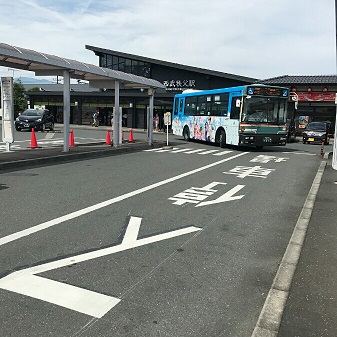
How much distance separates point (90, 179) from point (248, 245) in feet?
18.0

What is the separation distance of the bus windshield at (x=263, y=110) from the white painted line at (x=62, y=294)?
14.6 m

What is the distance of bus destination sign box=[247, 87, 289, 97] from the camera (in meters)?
16.7

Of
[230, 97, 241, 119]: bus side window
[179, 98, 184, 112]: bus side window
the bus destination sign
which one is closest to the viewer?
the bus destination sign

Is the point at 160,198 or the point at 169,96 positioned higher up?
the point at 169,96

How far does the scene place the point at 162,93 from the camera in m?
36.9

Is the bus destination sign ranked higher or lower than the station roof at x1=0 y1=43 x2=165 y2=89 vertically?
lower

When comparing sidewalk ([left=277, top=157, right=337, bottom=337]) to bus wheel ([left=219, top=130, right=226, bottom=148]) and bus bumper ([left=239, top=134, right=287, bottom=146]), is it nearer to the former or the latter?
bus bumper ([left=239, top=134, right=287, bottom=146])

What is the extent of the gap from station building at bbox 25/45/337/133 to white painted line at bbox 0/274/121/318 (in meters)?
29.3

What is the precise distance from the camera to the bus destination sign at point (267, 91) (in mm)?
16656

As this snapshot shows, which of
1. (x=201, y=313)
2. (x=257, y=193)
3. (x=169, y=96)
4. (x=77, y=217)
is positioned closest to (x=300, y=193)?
(x=257, y=193)

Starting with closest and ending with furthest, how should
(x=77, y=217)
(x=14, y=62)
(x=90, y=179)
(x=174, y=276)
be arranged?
(x=174, y=276) → (x=77, y=217) → (x=90, y=179) → (x=14, y=62)

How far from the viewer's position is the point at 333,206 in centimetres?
675

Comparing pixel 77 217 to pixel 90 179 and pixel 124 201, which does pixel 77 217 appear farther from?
pixel 90 179

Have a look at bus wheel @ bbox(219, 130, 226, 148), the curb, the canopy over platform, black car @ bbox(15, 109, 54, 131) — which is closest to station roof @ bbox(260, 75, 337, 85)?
bus wheel @ bbox(219, 130, 226, 148)
